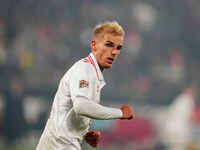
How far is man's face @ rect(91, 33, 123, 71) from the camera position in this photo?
3.68m

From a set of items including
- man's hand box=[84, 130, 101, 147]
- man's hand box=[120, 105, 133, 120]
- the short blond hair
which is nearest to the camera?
man's hand box=[120, 105, 133, 120]

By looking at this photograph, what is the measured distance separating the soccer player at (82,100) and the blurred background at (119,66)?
6.85 metres

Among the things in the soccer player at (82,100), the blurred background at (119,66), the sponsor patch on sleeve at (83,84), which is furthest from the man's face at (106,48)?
the blurred background at (119,66)

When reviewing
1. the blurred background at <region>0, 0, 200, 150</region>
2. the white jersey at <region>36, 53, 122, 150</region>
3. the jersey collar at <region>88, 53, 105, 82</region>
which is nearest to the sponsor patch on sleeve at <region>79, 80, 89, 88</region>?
the white jersey at <region>36, 53, 122, 150</region>

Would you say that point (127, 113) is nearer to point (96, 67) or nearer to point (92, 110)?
point (92, 110)

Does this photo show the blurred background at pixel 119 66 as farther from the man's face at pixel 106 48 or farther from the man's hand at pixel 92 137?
the man's face at pixel 106 48

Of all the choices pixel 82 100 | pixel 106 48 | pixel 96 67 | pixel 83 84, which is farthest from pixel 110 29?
pixel 82 100

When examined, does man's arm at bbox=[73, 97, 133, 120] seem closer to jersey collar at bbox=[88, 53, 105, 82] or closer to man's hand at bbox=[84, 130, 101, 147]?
jersey collar at bbox=[88, 53, 105, 82]

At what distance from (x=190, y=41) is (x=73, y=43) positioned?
10.4ft

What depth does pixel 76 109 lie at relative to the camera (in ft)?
11.1

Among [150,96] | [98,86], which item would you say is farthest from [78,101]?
[150,96]

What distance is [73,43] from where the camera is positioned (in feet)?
43.3

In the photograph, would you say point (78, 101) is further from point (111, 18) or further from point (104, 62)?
point (111, 18)

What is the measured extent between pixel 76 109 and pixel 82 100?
0.07m
